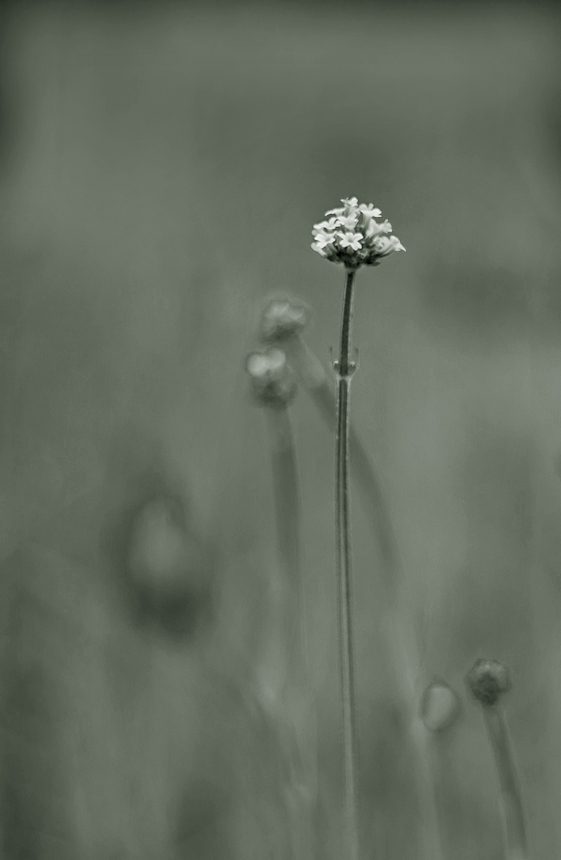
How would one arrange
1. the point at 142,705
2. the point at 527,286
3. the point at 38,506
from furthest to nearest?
the point at 527,286, the point at 38,506, the point at 142,705

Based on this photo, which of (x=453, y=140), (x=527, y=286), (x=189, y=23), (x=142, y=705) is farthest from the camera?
(x=189, y=23)

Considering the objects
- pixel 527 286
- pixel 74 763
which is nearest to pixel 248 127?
pixel 527 286

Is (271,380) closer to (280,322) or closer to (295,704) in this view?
(280,322)

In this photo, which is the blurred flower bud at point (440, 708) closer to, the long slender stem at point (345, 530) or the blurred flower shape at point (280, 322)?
the long slender stem at point (345, 530)

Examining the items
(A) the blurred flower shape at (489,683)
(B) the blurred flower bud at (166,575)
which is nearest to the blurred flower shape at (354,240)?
(A) the blurred flower shape at (489,683)

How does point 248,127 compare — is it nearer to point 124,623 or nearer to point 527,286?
point 527,286

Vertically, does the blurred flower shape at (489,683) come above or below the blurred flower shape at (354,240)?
below

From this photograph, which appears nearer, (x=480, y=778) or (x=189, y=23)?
(x=480, y=778)
